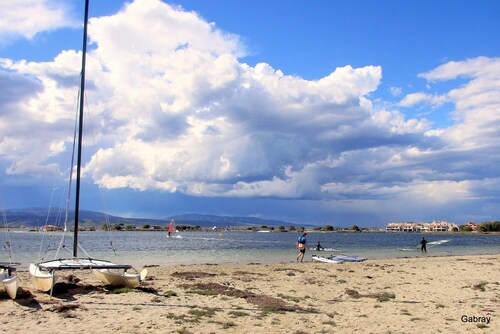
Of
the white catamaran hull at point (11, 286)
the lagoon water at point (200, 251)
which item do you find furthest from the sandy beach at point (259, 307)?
the lagoon water at point (200, 251)

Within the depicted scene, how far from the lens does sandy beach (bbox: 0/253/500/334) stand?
1288 centimetres

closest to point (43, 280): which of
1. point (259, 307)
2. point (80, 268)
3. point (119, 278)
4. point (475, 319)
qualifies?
point (80, 268)

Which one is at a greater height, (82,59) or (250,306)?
(82,59)

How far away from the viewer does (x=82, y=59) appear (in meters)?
22.0

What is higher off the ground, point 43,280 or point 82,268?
point 82,268

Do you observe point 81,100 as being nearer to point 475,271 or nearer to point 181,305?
point 181,305

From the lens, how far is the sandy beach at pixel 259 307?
12884mm

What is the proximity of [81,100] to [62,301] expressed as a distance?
33.2 ft

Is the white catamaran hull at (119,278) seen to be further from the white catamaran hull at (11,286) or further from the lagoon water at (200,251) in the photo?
the lagoon water at (200,251)

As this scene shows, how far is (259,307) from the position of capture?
15.6 metres

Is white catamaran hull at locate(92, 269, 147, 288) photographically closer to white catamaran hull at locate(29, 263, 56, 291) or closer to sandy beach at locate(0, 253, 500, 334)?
sandy beach at locate(0, 253, 500, 334)

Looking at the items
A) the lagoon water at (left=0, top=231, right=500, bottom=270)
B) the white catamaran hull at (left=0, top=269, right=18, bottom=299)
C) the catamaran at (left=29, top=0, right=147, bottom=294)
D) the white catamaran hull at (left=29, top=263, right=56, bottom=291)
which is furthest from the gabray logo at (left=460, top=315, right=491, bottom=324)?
the lagoon water at (left=0, top=231, right=500, bottom=270)

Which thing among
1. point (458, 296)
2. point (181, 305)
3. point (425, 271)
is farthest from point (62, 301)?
point (425, 271)

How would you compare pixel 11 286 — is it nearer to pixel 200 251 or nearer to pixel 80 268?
pixel 80 268
